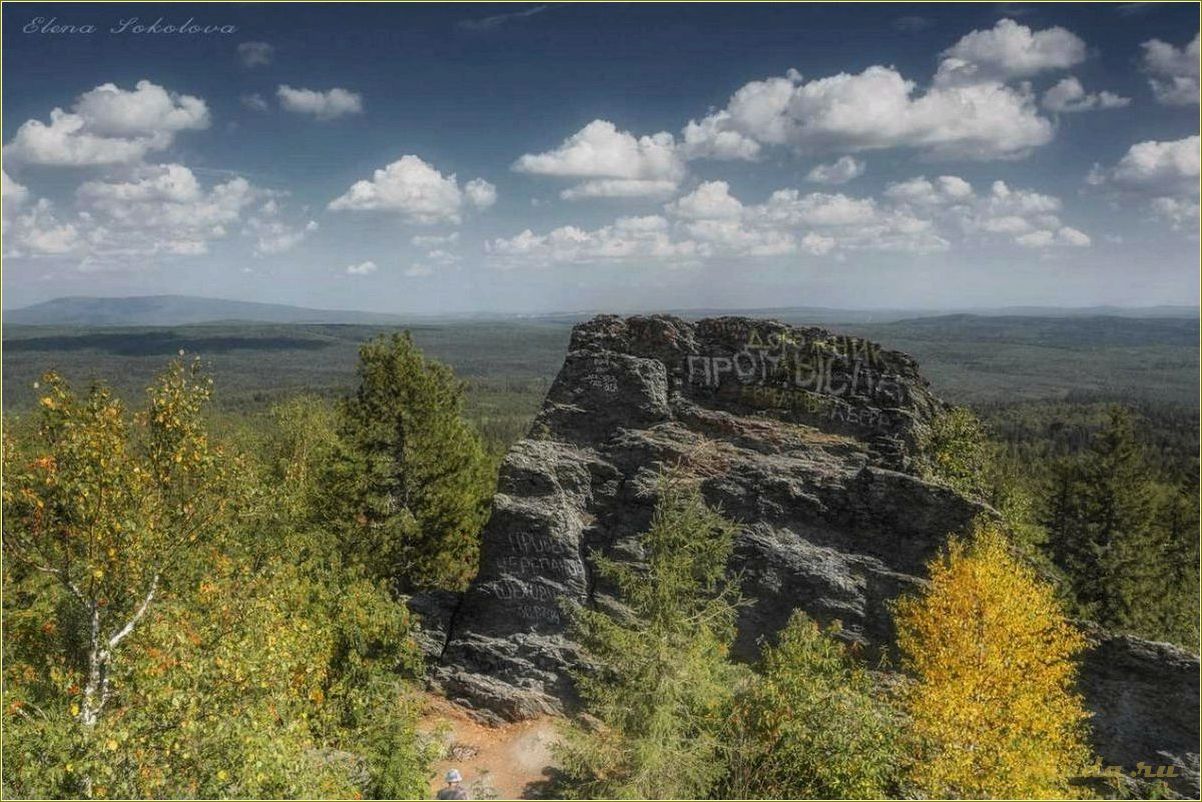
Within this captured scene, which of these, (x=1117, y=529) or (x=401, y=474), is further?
(x=1117, y=529)

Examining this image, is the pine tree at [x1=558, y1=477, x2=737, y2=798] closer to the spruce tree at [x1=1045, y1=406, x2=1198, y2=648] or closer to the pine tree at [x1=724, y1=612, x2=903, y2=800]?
the pine tree at [x1=724, y1=612, x2=903, y2=800]

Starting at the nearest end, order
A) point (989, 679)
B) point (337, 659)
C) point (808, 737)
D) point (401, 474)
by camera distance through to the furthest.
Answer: point (808, 737), point (989, 679), point (337, 659), point (401, 474)

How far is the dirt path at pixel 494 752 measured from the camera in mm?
21547

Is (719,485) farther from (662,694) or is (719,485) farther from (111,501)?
(111,501)

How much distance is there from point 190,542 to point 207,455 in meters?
2.77

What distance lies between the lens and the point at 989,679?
18719mm

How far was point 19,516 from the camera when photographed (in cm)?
1609

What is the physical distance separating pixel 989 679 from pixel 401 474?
2284 cm

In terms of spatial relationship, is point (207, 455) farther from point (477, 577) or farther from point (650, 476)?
point (650, 476)

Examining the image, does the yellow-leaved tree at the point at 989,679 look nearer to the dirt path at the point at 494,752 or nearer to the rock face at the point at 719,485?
the rock face at the point at 719,485

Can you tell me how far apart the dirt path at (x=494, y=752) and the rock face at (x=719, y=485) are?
648 millimetres

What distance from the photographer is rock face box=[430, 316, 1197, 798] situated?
2283 cm

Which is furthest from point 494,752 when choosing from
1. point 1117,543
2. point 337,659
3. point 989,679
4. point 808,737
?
point 1117,543

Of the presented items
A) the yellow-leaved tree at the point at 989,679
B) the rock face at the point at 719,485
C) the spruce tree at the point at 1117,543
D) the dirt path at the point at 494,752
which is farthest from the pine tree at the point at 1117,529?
the dirt path at the point at 494,752
